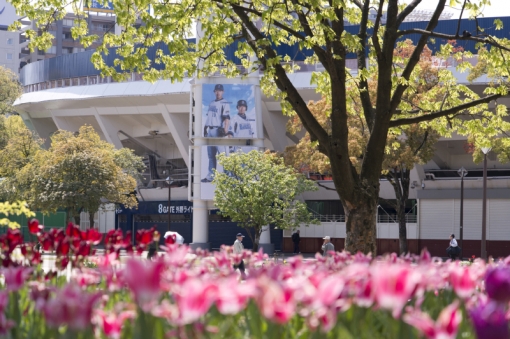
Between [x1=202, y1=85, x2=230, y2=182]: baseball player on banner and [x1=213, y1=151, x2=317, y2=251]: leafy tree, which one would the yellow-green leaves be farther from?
[x1=202, y1=85, x2=230, y2=182]: baseball player on banner

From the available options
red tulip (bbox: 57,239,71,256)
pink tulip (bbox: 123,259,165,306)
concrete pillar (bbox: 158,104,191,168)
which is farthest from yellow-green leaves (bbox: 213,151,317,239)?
pink tulip (bbox: 123,259,165,306)

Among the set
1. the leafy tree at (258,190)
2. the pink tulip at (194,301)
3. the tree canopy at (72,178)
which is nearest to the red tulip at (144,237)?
the pink tulip at (194,301)

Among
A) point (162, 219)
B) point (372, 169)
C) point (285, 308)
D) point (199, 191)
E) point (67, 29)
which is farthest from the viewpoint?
point (67, 29)

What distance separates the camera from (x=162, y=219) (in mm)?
60219

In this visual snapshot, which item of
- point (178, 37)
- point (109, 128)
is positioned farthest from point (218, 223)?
point (178, 37)

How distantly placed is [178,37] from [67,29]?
12269 cm

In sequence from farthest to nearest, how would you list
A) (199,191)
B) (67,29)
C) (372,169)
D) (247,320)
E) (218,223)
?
(67,29) → (218,223) → (199,191) → (372,169) → (247,320)

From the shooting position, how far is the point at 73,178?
4647cm

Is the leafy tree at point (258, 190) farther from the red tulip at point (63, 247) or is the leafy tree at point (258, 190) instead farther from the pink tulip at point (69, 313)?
the pink tulip at point (69, 313)

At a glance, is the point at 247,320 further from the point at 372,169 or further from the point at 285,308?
the point at 372,169

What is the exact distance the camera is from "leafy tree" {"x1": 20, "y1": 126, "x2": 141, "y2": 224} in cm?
4559

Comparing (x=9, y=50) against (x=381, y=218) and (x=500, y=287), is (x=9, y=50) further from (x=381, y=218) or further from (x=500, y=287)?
(x=500, y=287)

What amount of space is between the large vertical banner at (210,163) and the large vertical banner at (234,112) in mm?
650

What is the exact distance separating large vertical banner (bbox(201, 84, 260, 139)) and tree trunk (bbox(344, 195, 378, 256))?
116 feet
